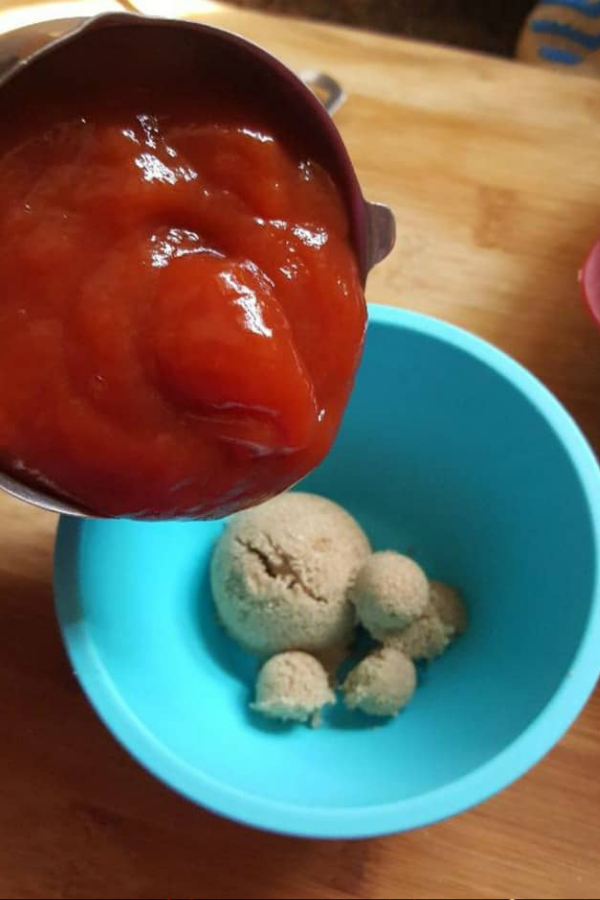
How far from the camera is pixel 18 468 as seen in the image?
46 centimetres

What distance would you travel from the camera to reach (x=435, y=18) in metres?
1.21

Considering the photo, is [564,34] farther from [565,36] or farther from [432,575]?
[432,575]

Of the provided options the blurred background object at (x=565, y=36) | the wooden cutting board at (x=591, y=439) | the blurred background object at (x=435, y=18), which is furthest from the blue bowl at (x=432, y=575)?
the blurred background object at (x=435, y=18)

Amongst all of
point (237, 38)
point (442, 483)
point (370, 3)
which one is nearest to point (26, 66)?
point (237, 38)

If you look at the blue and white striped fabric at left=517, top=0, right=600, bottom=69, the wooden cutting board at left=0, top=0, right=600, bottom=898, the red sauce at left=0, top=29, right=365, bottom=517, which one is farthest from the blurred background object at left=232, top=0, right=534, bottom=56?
the red sauce at left=0, top=29, right=365, bottom=517

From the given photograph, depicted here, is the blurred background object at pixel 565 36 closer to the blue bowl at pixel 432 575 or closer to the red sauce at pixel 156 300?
the blue bowl at pixel 432 575

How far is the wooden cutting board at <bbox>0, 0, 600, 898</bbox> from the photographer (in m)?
0.61

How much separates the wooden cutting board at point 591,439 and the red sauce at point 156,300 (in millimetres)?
249

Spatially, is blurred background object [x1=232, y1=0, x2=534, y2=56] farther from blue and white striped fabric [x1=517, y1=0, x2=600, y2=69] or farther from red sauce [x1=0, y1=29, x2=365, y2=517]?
red sauce [x1=0, y1=29, x2=365, y2=517]

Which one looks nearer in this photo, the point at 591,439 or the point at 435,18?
the point at 591,439

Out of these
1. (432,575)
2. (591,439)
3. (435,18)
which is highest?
(435,18)

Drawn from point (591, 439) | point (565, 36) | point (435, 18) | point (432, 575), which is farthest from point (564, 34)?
point (432, 575)

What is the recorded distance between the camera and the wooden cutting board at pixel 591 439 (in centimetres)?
61

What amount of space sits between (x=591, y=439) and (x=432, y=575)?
0.17 m
